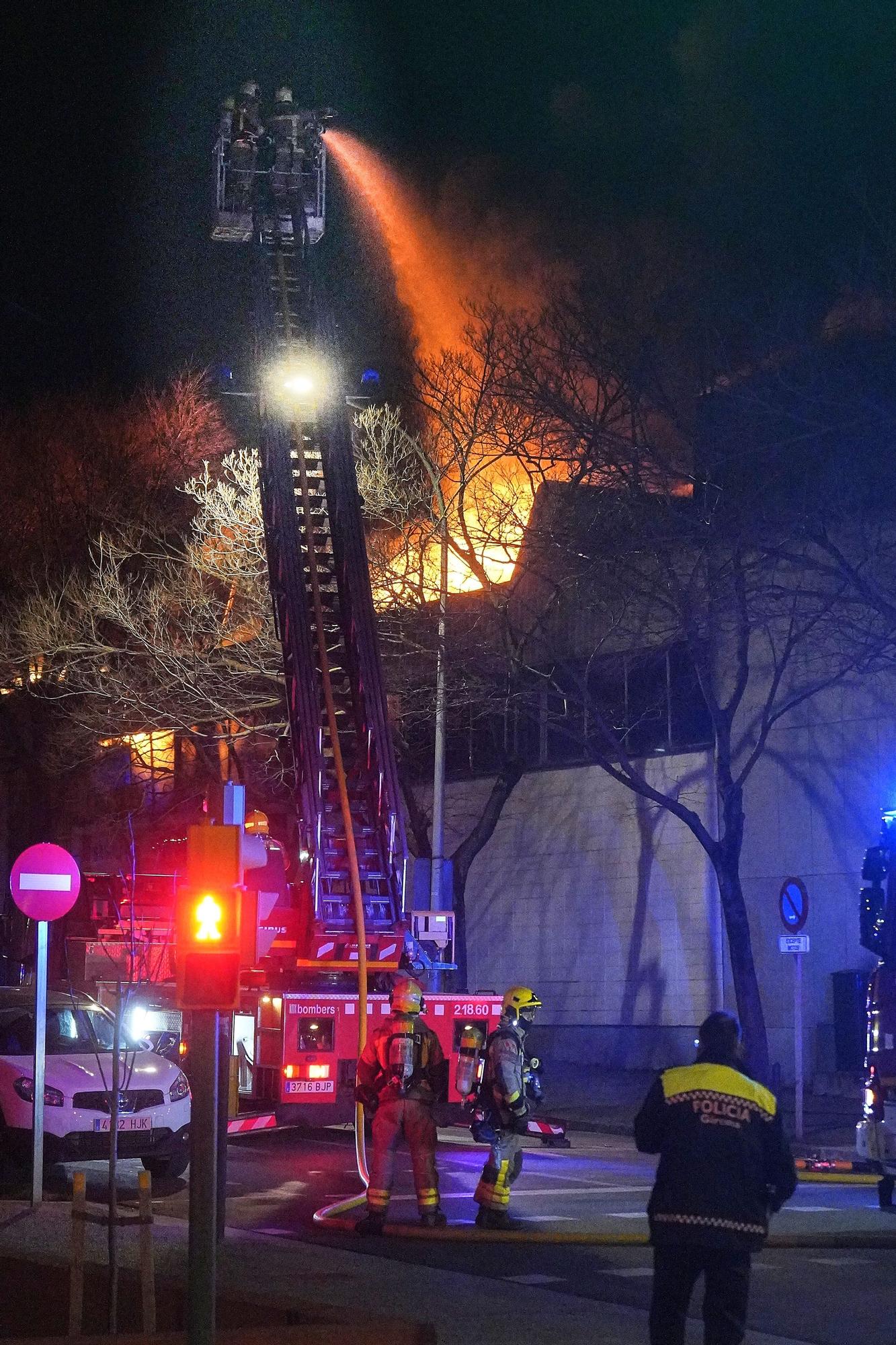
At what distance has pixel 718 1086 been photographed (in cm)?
587

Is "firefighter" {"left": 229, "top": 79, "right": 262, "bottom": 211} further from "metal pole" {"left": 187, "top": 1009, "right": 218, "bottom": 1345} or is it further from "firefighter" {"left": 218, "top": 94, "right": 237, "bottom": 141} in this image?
"metal pole" {"left": 187, "top": 1009, "right": 218, "bottom": 1345}

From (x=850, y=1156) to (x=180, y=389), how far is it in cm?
1986

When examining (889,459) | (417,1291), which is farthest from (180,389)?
(417,1291)

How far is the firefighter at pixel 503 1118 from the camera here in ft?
36.3

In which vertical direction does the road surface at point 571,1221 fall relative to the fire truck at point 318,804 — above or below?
below

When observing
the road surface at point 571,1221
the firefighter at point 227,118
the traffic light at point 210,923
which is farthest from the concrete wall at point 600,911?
the traffic light at point 210,923

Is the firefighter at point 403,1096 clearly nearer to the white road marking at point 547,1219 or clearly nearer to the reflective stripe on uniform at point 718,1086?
the white road marking at point 547,1219

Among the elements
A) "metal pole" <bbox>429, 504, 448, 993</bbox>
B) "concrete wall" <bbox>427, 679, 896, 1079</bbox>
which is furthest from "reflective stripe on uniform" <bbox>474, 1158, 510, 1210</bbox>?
"concrete wall" <bbox>427, 679, 896, 1079</bbox>

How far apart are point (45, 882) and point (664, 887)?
15224mm

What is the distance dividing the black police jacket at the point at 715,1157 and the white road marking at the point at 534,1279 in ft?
12.0

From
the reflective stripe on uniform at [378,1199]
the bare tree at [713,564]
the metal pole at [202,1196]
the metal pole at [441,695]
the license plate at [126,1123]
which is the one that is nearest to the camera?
the metal pole at [202,1196]

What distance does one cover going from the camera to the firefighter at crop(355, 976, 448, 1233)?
35.9ft

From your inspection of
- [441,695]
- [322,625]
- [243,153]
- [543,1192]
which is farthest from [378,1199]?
[243,153]

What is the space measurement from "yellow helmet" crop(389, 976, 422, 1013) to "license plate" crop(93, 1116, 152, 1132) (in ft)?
10.8
